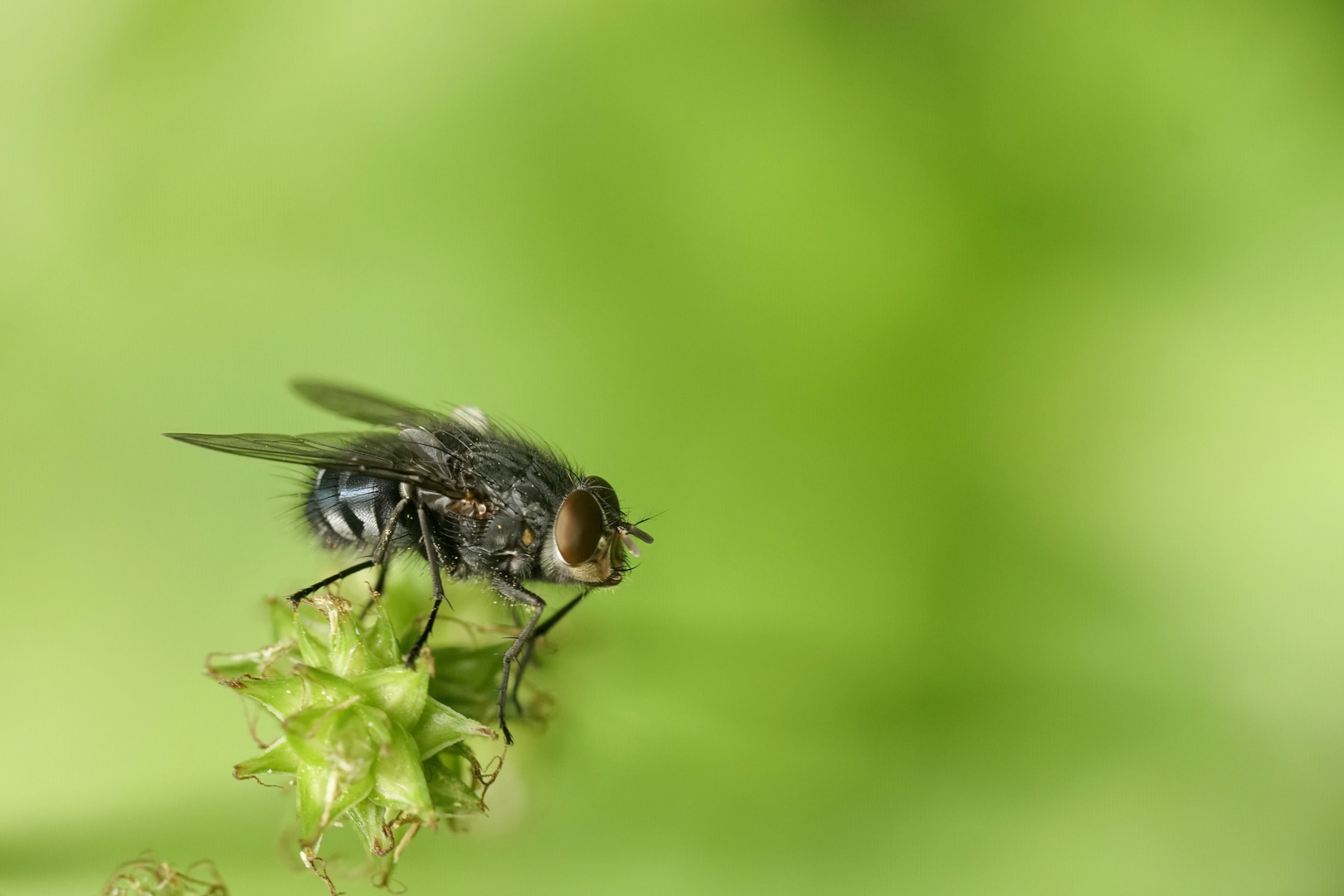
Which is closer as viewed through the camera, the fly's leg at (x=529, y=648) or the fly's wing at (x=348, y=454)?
the fly's wing at (x=348, y=454)

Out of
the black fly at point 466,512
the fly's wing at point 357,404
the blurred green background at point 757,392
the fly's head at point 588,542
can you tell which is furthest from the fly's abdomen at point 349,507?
the blurred green background at point 757,392

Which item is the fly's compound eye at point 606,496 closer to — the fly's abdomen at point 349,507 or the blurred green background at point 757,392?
the fly's abdomen at point 349,507

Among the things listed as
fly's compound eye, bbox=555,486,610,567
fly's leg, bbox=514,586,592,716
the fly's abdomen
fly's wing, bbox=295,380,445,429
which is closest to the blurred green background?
fly's leg, bbox=514,586,592,716

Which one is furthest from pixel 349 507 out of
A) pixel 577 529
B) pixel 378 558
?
pixel 577 529

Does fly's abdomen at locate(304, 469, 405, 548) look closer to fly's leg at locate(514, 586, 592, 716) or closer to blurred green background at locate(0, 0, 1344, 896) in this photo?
fly's leg at locate(514, 586, 592, 716)

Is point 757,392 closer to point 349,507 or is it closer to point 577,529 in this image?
point 577,529

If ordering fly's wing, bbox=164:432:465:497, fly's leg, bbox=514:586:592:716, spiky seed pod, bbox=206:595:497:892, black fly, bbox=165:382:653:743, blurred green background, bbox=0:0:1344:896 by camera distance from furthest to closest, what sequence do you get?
blurred green background, bbox=0:0:1344:896, fly's leg, bbox=514:586:592:716, black fly, bbox=165:382:653:743, fly's wing, bbox=164:432:465:497, spiky seed pod, bbox=206:595:497:892

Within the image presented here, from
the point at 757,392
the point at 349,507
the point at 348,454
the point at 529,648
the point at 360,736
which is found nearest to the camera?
the point at 360,736
